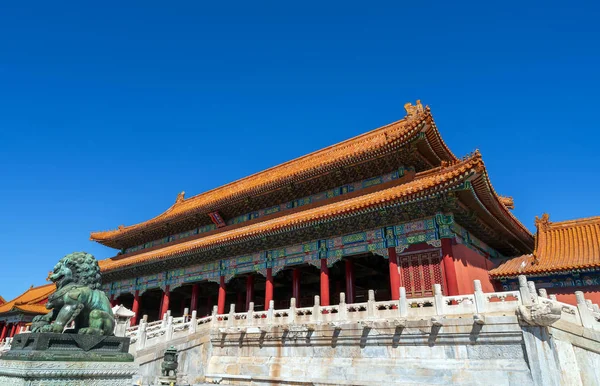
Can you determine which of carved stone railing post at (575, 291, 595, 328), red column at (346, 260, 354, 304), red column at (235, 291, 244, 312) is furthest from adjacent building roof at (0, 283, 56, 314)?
carved stone railing post at (575, 291, 595, 328)

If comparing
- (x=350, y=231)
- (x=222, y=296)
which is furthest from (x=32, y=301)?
(x=350, y=231)

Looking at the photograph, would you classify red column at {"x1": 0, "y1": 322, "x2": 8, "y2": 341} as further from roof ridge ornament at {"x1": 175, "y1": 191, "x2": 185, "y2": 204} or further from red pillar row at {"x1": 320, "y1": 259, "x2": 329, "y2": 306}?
red pillar row at {"x1": 320, "y1": 259, "x2": 329, "y2": 306}

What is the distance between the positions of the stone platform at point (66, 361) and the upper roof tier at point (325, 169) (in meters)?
13.2

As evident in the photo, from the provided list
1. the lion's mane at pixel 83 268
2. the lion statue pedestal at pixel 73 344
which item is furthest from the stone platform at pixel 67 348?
the lion's mane at pixel 83 268

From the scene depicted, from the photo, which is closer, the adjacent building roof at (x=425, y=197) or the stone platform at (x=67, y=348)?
the stone platform at (x=67, y=348)

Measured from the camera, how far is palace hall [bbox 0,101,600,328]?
1359 cm

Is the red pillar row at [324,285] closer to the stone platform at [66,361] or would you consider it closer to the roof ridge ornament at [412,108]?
the roof ridge ornament at [412,108]

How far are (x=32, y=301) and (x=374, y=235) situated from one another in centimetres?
3384

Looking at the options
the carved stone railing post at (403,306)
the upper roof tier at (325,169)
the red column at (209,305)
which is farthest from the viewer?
the red column at (209,305)

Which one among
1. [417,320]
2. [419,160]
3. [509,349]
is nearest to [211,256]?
[419,160]

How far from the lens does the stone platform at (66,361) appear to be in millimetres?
4844

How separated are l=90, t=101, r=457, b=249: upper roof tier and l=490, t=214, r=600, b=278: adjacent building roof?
16.9 feet

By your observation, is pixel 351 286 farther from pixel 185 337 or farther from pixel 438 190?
pixel 185 337

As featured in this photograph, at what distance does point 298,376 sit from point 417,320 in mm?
4304
